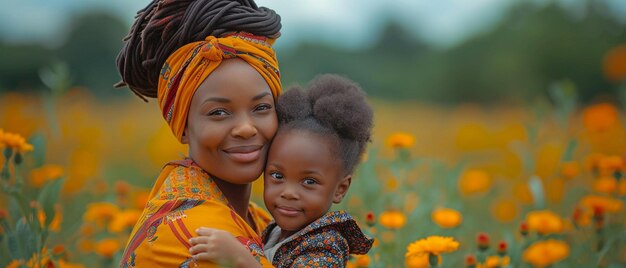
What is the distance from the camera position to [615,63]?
11.3 metres

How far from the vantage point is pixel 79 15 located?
14.1m

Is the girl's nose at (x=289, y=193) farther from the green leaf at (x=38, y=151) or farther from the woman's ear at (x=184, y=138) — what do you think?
the green leaf at (x=38, y=151)

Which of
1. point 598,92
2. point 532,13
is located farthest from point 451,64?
point 598,92

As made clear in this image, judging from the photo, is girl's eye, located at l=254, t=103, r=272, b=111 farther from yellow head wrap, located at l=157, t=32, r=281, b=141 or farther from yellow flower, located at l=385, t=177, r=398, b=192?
yellow flower, located at l=385, t=177, r=398, b=192

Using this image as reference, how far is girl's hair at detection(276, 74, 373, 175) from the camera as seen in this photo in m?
2.36

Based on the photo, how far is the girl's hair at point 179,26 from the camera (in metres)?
2.36

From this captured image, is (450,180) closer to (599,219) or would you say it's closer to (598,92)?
(599,219)

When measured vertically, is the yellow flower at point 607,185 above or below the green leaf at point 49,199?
above

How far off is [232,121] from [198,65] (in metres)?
0.18

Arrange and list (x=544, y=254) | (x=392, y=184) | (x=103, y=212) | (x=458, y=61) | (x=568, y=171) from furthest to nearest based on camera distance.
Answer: (x=458, y=61) < (x=568, y=171) < (x=392, y=184) < (x=103, y=212) < (x=544, y=254)

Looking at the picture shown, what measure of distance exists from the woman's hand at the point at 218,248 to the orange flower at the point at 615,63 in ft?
33.2

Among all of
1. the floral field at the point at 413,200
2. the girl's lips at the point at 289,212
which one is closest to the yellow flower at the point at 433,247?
the floral field at the point at 413,200

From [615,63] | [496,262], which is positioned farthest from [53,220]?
[615,63]

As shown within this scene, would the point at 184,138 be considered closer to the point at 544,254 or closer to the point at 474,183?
the point at 544,254
